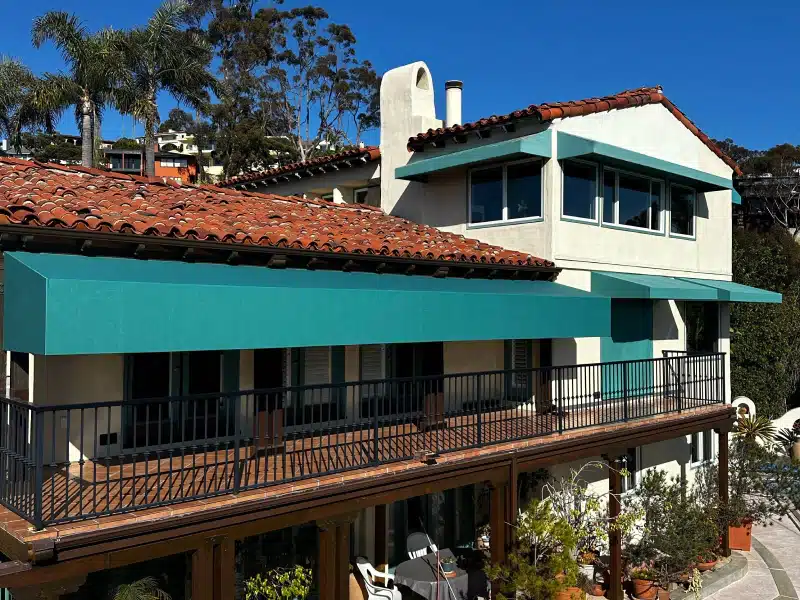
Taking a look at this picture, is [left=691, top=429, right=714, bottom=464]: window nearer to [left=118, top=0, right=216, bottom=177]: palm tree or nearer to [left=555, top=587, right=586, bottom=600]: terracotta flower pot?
[left=555, top=587, right=586, bottom=600]: terracotta flower pot

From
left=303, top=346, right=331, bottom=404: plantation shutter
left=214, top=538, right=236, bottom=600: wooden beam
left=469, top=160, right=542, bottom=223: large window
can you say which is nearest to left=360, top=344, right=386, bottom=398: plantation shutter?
left=303, top=346, right=331, bottom=404: plantation shutter

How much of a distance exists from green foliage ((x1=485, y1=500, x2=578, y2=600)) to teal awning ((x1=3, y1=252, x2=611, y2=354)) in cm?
322

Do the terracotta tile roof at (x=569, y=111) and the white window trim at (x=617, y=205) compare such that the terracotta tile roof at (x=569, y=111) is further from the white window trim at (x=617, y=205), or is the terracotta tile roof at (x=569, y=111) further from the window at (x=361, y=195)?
the window at (x=361, y=195)

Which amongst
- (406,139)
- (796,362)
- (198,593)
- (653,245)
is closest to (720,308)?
(653,245)

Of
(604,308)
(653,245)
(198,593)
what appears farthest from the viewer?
(653,245)

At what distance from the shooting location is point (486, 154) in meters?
14.7

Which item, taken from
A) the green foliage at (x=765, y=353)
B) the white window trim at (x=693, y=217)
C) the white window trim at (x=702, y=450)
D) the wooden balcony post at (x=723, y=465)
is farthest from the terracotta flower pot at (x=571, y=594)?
the green foliage at (x=765, y=353)

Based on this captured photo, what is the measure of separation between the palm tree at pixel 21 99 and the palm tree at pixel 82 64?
0.48 metres

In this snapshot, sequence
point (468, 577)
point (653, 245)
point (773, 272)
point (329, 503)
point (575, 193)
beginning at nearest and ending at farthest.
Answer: point (329, 503)
point (468, 577)
point (575, 193)
point (653, 245)
point (773, 272)

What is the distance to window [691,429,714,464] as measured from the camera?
19391mm

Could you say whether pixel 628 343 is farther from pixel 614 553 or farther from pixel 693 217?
pixel 614 553

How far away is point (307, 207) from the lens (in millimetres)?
15703

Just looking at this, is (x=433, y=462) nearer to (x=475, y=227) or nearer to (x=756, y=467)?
(x=475, y=227)

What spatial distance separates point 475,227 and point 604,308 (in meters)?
3.83
